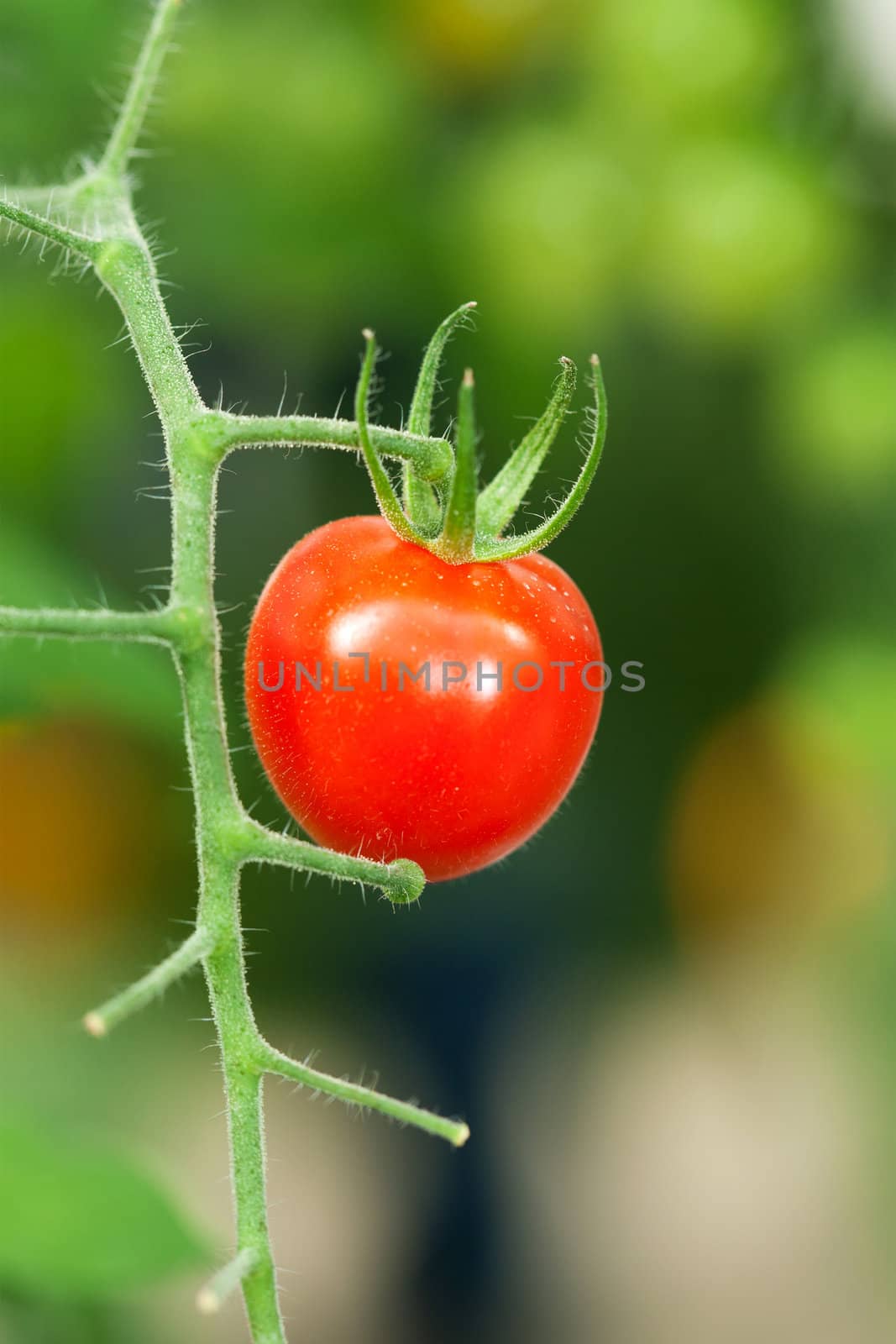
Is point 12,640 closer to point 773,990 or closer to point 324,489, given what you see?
point 324,489

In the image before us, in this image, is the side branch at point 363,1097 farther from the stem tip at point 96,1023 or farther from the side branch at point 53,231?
the side branch at point 53,231

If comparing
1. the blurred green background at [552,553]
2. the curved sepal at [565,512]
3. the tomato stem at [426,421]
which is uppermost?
the blurred green background at [552,553]

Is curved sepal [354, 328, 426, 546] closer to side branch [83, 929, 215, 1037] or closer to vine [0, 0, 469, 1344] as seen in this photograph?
vine [0, 0, 469, 1344]

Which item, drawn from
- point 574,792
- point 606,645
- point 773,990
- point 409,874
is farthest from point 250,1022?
point 773,990

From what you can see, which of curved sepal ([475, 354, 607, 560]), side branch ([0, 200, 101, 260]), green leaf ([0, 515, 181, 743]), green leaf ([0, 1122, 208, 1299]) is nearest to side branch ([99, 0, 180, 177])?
side branch ([0, 200, 101, 260])

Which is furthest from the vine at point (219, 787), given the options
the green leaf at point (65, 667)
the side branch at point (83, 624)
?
the green leaf at point (65, 667)

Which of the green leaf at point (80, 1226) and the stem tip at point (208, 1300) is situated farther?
the green leaf at point (80, 1226)

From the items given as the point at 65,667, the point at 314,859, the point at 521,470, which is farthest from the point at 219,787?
the point at 65,667

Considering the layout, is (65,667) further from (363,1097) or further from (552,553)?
(552,553)
